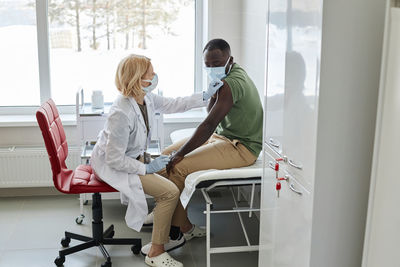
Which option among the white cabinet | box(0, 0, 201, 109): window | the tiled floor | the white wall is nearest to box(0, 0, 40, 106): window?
box(0, 0, 201, 109): window

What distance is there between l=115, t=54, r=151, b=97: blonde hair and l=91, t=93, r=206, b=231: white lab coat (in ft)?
0.19

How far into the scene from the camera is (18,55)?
4.38 meters

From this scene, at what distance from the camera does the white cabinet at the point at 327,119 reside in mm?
1888

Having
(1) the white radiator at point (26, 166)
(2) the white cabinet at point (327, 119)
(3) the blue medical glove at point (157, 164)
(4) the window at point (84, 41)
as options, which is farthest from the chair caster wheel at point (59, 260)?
(4) the window at point (84, 41)

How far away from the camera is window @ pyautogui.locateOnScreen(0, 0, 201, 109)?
434cm

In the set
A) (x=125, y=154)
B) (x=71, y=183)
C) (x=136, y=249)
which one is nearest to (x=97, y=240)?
(x=136, y=249)

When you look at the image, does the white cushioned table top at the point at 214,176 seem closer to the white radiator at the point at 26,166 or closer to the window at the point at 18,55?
the white radiator at the point at 26,166

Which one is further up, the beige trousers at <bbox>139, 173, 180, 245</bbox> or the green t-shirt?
the green t-shirt

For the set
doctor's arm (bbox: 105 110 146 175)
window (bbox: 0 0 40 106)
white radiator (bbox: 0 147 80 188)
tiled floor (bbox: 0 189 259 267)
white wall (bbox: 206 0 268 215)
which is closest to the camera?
doctor's arm (bbox: 105 110 146 175)

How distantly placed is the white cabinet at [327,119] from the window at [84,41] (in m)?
2.26

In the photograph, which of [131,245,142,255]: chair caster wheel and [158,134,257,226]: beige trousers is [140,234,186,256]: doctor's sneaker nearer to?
[131,245,142,255]: chair caster wheel

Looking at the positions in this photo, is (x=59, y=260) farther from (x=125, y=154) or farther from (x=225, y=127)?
(x=225, y=127)

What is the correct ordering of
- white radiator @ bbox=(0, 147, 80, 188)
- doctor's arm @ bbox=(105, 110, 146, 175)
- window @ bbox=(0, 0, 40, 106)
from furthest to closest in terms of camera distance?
window @ bbox=(0, 0, 40, 106) → white radiator @ bbox=(0, 147, 80, 188) → doctor's arm @ bbox=(105, 110, 146, 175)

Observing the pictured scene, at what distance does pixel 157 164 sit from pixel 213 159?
1.06ft
